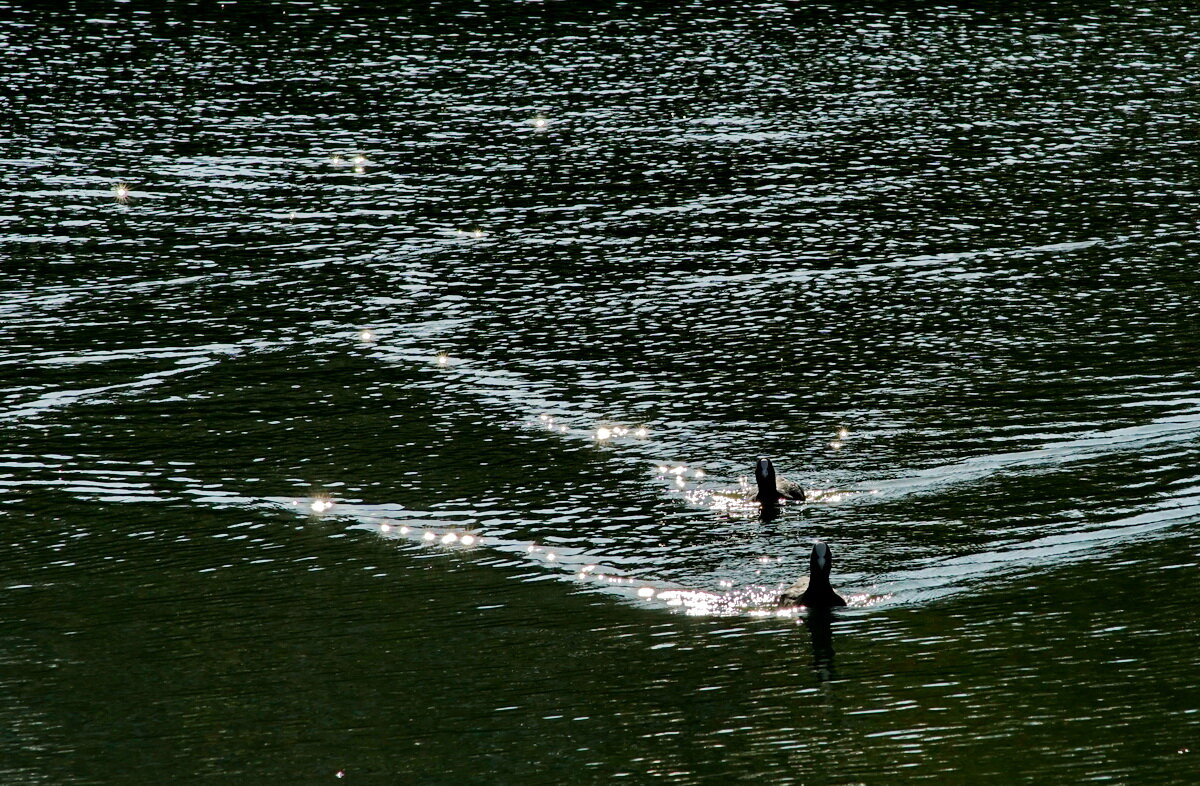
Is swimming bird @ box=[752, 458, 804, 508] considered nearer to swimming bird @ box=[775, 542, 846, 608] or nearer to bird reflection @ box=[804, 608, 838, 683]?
swimming bird @ box=[775, 542, 846, 608]

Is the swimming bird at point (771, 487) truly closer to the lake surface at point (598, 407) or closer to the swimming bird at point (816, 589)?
the lake surface at point (598, 407)

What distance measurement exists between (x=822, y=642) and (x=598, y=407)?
30.8 ft

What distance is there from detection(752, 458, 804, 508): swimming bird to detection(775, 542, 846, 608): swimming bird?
2.70 metres

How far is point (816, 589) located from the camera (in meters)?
20.5

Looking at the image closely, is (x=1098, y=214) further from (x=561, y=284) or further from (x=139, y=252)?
(x=139, y=252)

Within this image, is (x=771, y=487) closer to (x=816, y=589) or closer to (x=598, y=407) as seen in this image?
(x=816, y=589)

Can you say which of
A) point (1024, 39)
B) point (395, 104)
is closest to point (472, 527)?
point (395, 104)

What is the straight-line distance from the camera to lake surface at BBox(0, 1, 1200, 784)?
1847 centimetres

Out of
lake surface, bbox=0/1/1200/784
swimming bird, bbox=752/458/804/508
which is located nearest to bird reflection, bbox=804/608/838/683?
lake surface, bbox=0/1/1200/784

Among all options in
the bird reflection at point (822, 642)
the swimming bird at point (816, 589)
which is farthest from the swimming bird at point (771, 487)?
the bird reflection at point (822, 642)

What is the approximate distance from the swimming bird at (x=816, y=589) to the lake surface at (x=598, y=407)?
283 mm

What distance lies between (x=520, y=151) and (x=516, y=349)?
14.2 m

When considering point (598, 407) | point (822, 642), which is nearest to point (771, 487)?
point (822, 642)

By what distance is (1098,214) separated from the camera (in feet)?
125
